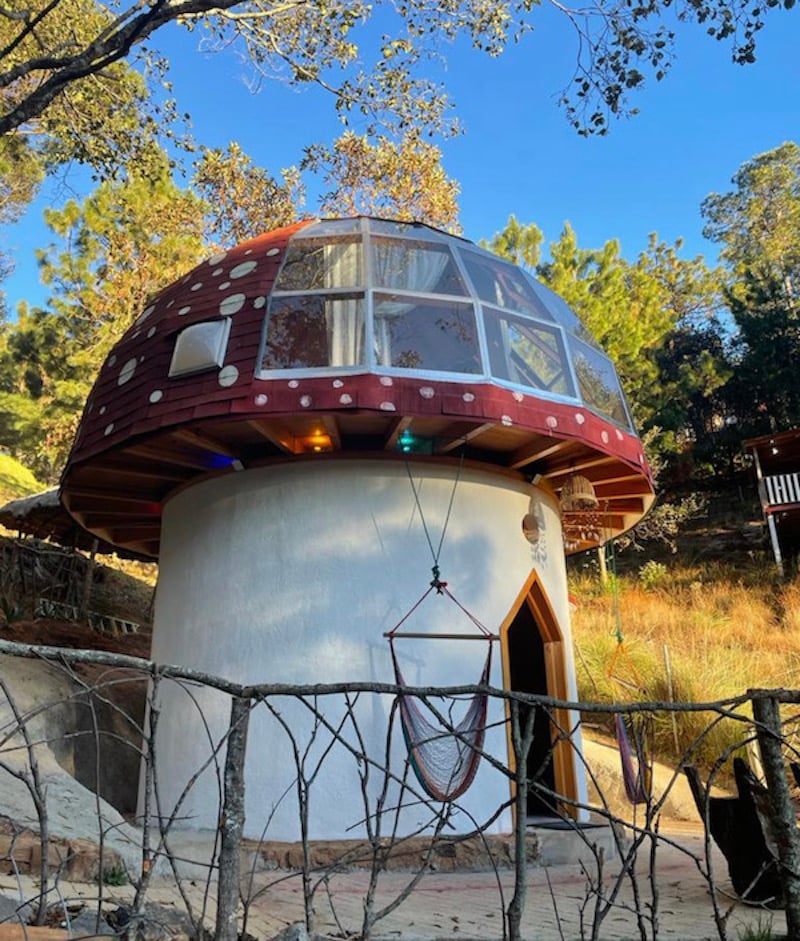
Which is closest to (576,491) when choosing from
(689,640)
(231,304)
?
(231,304)

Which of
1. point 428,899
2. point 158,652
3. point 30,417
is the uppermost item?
point 30,417

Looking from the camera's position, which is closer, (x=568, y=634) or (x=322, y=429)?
(x=322, y=429)

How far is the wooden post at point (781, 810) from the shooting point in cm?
362

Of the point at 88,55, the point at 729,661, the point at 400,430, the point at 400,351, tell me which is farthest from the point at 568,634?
Result: the point at 88,55

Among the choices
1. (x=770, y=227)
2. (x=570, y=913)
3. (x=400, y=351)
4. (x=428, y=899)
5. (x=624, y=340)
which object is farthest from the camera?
(x=770, y=227)

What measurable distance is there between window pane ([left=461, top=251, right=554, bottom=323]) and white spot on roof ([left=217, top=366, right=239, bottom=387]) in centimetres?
256

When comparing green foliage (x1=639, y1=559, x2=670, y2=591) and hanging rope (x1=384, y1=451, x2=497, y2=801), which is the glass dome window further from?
green foliage (x1=639, y1=559, x2=670, y2=591)

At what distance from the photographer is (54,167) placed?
12.1 meters

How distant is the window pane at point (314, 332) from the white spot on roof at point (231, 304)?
1.21ft

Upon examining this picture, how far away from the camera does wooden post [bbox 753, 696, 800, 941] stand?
3.62 metres

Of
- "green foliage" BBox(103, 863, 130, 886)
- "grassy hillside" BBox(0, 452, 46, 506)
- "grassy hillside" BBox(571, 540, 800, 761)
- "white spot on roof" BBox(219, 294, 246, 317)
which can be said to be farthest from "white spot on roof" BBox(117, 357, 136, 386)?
"grassy hillside" BBox(0, 452, 46, 506)

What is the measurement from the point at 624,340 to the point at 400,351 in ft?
59.8

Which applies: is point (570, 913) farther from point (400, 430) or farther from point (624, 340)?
point (624, 340)

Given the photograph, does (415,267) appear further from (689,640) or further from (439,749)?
(689,640)
